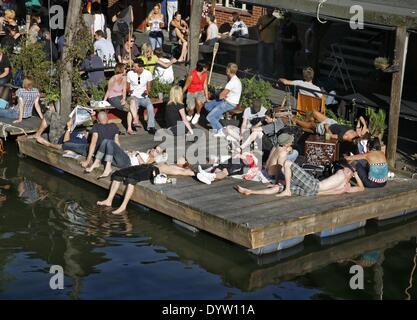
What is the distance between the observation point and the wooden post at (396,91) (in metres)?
16.0

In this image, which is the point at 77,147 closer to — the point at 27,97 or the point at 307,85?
the point at 27,97

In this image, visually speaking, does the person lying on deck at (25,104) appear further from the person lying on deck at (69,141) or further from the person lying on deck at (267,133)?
the person lying on deck at (267,133)

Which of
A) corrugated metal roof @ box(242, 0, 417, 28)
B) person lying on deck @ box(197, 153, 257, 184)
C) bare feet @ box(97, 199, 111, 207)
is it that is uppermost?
corrugated metal roof @ box(242, 0, 417, 28)

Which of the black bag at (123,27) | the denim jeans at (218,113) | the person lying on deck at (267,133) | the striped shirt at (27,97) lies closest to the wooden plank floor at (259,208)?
the person lying on deck at (267,133)

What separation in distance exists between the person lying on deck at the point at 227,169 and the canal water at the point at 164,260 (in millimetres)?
955

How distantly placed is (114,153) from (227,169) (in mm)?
2017

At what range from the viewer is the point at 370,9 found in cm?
1656

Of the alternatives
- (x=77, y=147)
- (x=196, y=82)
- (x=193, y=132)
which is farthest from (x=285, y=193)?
(x=196, y=82)

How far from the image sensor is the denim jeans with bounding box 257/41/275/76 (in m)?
23.2

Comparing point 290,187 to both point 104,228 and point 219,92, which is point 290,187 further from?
point 219,92

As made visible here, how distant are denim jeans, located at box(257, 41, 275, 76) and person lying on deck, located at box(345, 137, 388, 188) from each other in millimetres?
8000

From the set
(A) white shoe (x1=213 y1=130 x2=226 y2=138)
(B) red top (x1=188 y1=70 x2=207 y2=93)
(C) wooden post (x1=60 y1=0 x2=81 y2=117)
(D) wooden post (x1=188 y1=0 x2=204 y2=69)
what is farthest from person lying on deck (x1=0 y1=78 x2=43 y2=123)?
(A) white shoe (x1=213 y1=130 x2=226 y2=138)

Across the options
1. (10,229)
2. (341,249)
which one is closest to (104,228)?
(10,229)

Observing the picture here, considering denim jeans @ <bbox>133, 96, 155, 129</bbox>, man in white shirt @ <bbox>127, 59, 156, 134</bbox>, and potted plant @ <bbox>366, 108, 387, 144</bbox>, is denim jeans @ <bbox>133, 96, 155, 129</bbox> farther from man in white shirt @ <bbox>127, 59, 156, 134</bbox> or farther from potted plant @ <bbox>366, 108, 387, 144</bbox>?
potted plant @ <bbox>366, 108, 387, 144</bbox>
